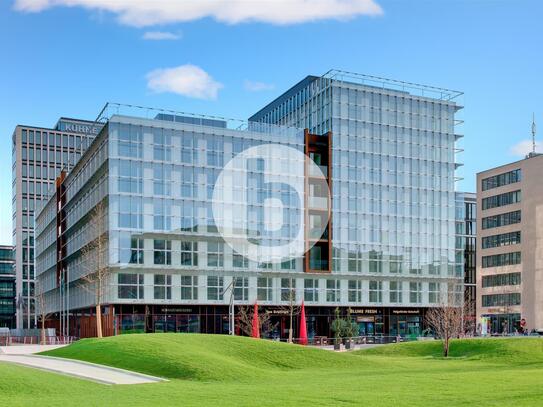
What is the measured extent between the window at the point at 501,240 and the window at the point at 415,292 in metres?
38.5

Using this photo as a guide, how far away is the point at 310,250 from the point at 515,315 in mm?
54577

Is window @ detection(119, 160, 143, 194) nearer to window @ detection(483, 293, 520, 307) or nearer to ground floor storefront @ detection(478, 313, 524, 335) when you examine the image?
ground floor storefront @ detection(478, 313, 524, 335)

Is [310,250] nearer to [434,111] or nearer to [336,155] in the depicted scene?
[336,155]

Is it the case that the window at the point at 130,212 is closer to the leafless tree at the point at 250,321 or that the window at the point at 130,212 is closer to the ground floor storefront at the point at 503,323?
the leafless tree at the point at 250,321

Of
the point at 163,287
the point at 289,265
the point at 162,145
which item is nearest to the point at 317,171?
the point at 289,265

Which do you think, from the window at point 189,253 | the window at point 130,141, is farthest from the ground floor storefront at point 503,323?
the window at point 130,141

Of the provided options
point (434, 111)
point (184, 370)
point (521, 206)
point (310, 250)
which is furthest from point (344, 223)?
point (184, 370)

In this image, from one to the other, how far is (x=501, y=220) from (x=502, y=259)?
7.03 metres

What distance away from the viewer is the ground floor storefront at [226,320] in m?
83.6

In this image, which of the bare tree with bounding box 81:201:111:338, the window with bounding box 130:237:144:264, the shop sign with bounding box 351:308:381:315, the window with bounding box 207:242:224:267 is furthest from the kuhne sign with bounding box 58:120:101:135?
the shop sign with bounding box 351:308:381:315

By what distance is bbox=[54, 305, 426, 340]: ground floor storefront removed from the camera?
8362 cm

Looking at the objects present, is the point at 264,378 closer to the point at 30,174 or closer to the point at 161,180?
the point at 161,180

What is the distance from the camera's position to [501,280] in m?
135

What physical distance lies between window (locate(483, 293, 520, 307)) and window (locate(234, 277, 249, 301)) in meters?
61.6
